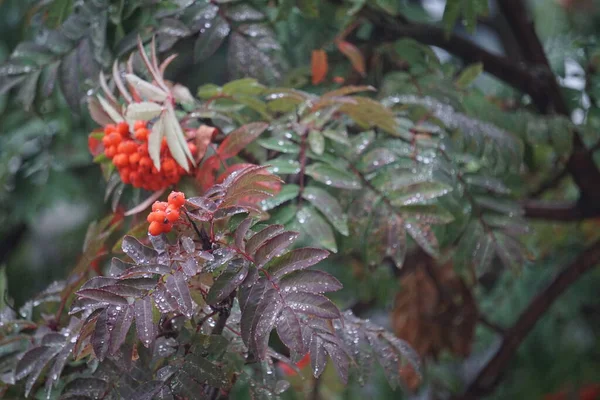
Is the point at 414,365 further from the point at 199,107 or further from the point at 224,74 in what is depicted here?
the point at 224,74

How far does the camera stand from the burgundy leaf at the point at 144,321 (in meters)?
0.61

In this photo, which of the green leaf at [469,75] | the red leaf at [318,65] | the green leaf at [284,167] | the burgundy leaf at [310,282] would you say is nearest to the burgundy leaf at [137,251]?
the burgundy leaf at [310,282]

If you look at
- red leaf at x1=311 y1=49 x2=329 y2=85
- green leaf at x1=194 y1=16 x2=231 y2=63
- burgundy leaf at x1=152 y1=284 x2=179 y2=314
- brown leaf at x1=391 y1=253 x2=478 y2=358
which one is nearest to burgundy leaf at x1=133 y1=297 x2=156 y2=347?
burgundy leaf at x1=152 y1=284 x2=179 y2=314

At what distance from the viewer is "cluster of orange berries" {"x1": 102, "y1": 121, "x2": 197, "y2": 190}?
31.7 inches

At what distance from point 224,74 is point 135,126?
1.86ft

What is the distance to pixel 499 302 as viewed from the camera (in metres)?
1.69

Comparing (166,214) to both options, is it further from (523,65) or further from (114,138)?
(523,65)

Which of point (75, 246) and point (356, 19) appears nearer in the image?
point (356, 19)

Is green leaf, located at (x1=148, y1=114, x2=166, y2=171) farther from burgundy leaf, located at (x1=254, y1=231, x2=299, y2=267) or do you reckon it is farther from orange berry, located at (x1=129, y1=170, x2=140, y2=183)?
burgundy leaf, located at (x1=254, y1=231, x2=299, y2=267)

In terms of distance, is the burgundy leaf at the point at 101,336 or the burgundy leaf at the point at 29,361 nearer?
the burgundy leaf at the point at 101,336

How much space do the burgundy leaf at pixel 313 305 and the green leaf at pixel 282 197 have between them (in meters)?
0.22

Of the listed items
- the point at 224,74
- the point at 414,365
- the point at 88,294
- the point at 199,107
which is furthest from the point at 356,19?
the point at 88,294

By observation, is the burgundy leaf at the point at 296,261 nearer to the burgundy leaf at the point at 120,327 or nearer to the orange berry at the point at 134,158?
the burgundy leaf at the point at 120,327

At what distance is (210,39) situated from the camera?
990mm
